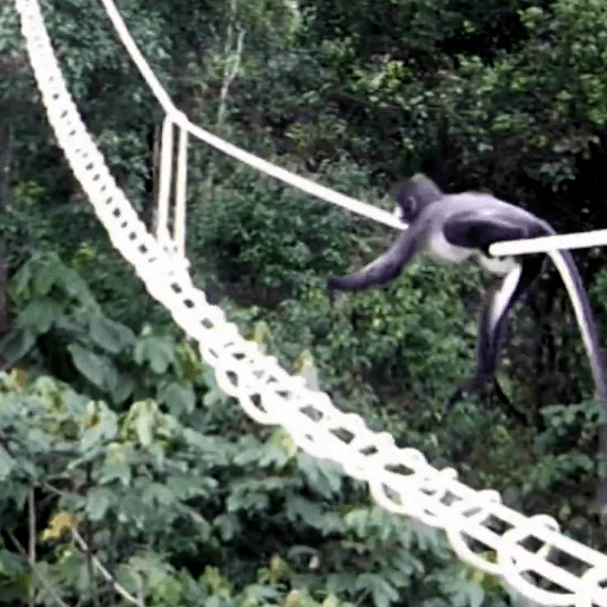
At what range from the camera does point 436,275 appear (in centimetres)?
220

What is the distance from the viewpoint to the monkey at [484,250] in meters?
0.75

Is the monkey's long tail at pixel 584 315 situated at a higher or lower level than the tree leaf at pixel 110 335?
higher

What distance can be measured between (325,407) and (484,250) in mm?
134

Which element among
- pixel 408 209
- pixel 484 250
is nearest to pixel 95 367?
pixel 408 209

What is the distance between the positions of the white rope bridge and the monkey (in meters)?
0.03

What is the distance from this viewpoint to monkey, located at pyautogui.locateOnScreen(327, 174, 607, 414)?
29.4 inches

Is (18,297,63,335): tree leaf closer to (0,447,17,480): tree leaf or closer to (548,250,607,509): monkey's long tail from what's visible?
(0,447,17,480): tree leaf

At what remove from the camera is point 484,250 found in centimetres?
76

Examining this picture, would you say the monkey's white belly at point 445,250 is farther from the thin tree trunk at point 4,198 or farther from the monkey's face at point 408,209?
the thin tree trunk at point 4,198

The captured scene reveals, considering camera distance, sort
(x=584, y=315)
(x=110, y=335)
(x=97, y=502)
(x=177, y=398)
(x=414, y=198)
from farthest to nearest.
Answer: (x=110, y=335) → (x=177, y=398) → (x=97, y=502) → (x=414, y=198) → (x=584, y=315)

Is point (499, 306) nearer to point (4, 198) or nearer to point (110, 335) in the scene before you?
point (110, 335)

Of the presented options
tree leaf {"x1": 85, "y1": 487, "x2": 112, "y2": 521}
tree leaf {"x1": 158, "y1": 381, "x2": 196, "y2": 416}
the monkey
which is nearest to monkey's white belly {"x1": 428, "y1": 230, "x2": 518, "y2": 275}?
the monkey

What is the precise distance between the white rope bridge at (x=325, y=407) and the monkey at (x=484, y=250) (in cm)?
3

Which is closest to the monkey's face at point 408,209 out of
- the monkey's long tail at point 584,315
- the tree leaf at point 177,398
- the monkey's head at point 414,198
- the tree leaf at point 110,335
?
the monkey's head at point 414,198
